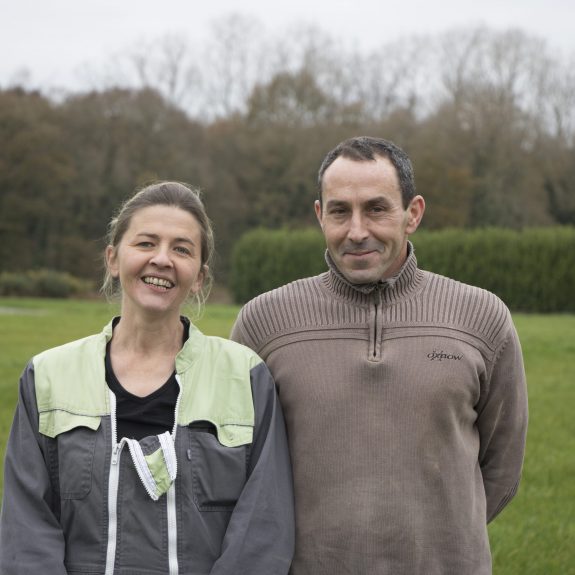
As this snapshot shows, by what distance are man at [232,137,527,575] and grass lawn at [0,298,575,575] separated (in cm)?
279

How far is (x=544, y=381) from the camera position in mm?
13688

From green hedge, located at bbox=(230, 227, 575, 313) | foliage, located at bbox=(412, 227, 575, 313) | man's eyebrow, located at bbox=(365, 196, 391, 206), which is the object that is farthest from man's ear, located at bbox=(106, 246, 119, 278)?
foliage, located at bbox=(412, 227, 575, 313)

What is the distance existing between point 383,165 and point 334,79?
180ft

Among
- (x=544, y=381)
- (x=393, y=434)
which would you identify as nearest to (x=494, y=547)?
(x=393, y=434)

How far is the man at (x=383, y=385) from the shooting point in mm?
2986

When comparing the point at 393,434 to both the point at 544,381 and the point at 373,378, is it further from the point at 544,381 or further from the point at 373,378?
the point at 544,381

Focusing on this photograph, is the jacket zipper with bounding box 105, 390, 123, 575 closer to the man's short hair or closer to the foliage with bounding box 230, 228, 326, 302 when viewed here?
the man's short hair

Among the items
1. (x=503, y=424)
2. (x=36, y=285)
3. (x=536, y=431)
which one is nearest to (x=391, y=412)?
(x=503, y=424)

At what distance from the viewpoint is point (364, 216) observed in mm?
3158

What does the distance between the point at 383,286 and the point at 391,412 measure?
46 cm

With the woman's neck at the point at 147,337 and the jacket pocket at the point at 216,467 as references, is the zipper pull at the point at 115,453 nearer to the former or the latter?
the jacket pocket at the point at 216,467

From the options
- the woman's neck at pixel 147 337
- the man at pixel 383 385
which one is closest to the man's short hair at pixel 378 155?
the man at pixel 383 385

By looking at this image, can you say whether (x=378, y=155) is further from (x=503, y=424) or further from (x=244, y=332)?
(x=503, y=424)

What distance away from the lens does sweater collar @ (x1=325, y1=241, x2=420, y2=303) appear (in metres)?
3.20
